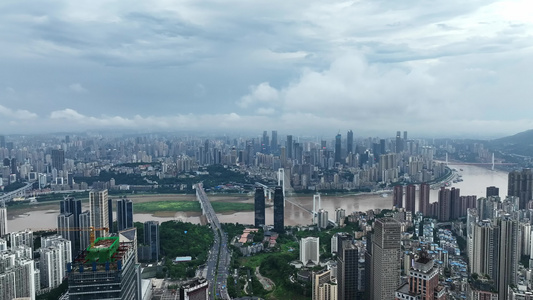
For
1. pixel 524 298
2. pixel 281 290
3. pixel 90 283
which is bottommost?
pixel 281 290

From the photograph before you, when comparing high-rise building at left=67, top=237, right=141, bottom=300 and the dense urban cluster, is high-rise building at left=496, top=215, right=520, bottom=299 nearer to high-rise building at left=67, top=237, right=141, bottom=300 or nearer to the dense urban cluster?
the dense urban cluster

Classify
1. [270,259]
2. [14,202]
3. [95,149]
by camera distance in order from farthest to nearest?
[95,149] < [14,202] < [270,259]

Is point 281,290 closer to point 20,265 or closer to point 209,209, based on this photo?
point 20,265

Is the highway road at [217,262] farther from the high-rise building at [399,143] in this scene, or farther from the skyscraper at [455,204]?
the high-rise building at [399,143]

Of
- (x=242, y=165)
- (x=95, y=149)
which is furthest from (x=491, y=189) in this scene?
(x=95, y=149)

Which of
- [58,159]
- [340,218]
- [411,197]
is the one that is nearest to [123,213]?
[340,218]

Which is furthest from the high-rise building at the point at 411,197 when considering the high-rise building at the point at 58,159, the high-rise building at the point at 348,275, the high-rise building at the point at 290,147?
the high-rise building at the point at 58,159

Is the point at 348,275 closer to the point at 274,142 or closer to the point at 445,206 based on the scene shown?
the point at 445,206
